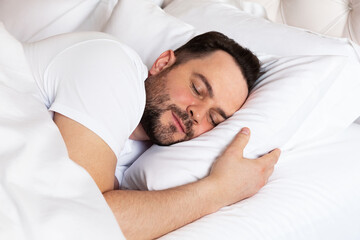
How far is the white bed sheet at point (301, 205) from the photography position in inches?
35.8

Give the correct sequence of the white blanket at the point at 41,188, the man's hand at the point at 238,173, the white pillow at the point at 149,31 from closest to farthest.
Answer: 1. the white blanket at the point at 41,188
2. the man's hand at the point at 238,173
3. the white pillow at the point at 149,31

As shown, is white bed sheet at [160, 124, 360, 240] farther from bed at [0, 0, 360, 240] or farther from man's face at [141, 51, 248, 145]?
man's face at [141, 51, 248, 145]

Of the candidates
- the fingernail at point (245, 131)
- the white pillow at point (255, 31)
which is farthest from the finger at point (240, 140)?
the white pillow at point (255, 31)

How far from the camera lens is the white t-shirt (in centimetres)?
95

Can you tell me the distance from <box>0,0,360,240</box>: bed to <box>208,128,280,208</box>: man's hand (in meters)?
0.02

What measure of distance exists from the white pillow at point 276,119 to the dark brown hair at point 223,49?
0.13 ft

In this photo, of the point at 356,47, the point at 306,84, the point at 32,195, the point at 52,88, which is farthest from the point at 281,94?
the point at 32,195

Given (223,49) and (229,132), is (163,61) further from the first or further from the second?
(229,132)

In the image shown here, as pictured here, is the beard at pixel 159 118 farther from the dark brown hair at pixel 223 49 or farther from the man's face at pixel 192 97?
the dark brown hair at pixel 223 49

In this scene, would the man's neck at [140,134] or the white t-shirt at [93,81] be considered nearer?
the white t-shirt at [93,81]

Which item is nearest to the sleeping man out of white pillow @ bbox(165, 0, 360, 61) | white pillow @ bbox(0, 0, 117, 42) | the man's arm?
the man's arm

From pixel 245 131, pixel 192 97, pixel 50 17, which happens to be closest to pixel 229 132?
pixel 245 131

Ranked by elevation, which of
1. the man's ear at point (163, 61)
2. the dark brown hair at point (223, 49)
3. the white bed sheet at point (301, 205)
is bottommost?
the white bed sheet at point (301, 205)

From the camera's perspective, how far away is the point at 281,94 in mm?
1149
